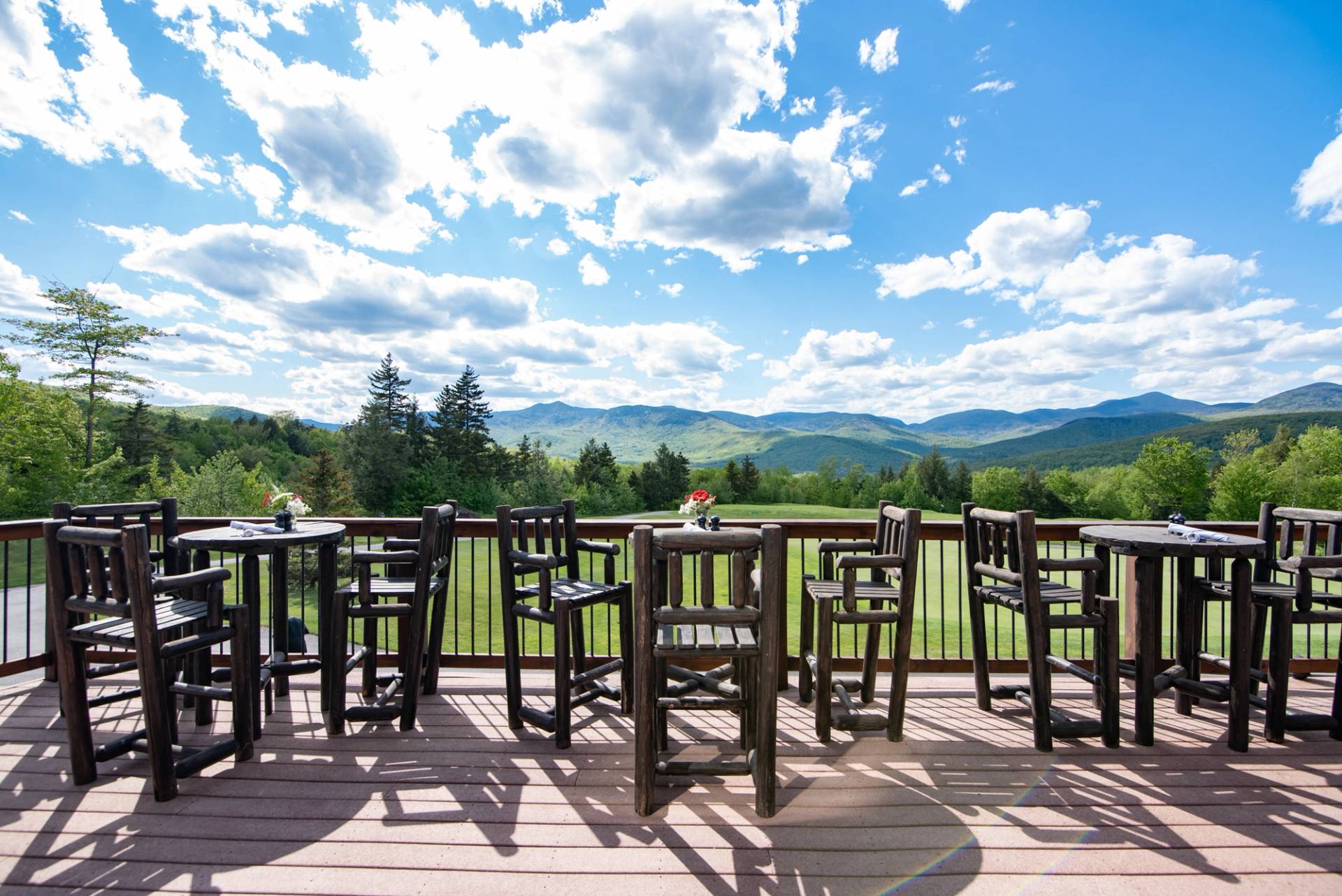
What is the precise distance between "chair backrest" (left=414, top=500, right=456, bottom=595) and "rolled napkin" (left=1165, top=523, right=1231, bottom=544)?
3.97 m

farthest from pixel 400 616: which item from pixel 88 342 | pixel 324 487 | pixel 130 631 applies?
pixel 88 342

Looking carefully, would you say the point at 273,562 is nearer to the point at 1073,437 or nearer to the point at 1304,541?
the point at 1304,541

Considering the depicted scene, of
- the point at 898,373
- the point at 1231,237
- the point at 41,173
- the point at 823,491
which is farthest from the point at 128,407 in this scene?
the point at 1231,237

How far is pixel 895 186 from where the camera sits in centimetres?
1273

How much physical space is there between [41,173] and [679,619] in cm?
1876

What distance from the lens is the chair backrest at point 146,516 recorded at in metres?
3.51

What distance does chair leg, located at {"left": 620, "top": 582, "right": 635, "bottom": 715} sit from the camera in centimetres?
333

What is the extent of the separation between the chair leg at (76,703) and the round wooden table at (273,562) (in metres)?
0.62

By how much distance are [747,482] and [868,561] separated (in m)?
59.8

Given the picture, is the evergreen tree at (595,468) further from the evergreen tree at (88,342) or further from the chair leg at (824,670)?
the chair leg at (824,670)

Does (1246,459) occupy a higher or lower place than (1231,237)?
lower

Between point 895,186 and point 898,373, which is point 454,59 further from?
point 898,373

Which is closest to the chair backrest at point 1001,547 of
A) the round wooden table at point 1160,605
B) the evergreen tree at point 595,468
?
the round wooden table at point 1160,605

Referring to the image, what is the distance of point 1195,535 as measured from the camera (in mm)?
3221
